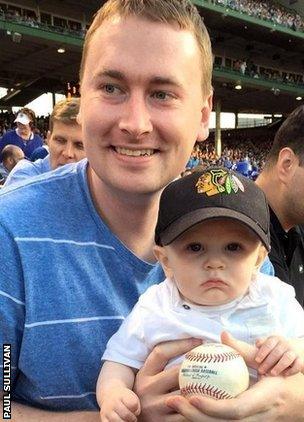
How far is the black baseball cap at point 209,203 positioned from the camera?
4.58 ft

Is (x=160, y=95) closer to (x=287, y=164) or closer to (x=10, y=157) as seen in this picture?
(x=287, y=164)

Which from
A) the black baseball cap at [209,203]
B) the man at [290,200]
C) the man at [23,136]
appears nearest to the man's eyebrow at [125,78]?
the black baseball cap at [209,203]

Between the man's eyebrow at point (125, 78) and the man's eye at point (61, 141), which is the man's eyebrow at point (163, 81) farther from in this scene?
the man's eye at point (61, 141)

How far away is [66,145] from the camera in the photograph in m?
4.12

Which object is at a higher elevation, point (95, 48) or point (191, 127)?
point (95, 48)

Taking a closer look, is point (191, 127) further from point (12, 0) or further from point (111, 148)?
point (12, 0)

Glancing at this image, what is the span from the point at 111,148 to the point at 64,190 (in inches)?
7.4

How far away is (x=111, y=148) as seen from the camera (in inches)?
60.4

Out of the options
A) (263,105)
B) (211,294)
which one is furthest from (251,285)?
(263,105)

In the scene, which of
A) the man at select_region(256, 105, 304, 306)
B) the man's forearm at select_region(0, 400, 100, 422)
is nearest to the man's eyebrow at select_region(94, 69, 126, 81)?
the man's forearm at select_region(0, 400, 100, 422)

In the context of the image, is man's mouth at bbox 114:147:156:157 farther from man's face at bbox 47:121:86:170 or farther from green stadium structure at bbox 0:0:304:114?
green stadium structure at bbox 0:0:304:114

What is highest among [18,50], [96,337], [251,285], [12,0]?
[12,0]

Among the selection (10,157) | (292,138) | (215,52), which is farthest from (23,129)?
(215,52)

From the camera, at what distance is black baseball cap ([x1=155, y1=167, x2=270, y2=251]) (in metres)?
1.40
